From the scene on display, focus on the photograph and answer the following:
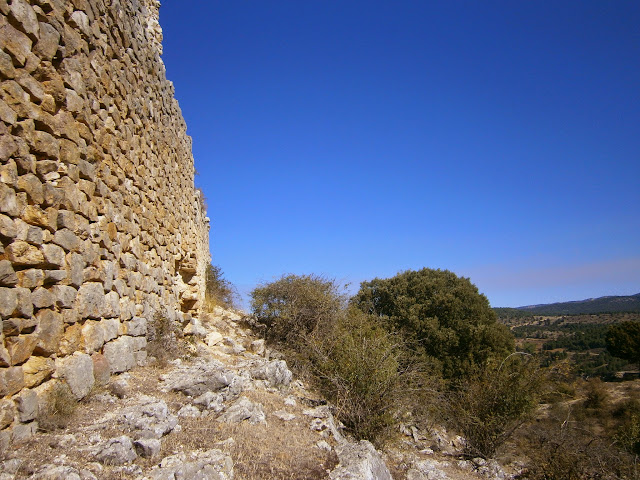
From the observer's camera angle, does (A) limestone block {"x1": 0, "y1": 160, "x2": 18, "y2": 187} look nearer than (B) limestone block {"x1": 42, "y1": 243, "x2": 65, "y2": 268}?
Yes

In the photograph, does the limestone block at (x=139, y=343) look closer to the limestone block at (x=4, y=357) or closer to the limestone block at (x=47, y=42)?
the limestone block at (x=4, y=357)

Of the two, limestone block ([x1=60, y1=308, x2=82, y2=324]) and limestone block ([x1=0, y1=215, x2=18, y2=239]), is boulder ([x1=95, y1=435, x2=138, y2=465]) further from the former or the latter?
limestone block ([x1=0, y1=215, x2=18, y2=239])

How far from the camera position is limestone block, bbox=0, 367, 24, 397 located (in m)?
2.82

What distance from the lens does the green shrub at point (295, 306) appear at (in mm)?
11891

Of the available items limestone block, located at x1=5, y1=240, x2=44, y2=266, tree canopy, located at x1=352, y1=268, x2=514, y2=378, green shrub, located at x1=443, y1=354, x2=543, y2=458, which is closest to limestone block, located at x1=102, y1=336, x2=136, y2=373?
limestone block, located at x1=5, y1=240, x2=44, y2=266

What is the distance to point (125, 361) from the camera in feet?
16.0

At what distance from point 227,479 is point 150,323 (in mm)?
3450

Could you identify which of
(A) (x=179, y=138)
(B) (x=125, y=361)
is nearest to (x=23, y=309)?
(B) (x=125, y=361)

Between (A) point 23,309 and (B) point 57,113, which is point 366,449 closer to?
(A) point 23,309

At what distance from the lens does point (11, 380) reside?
2900mm

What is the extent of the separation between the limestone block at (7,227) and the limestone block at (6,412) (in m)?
1.09

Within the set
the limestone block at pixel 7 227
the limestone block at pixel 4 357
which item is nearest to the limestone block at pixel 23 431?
the limestone block at pixel 4 357

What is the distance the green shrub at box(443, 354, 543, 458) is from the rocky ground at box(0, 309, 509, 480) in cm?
90

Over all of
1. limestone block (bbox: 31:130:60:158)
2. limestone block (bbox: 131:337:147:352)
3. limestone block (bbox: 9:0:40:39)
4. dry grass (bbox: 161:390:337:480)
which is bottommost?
dry grass (bbox: 161:390:337:480)
